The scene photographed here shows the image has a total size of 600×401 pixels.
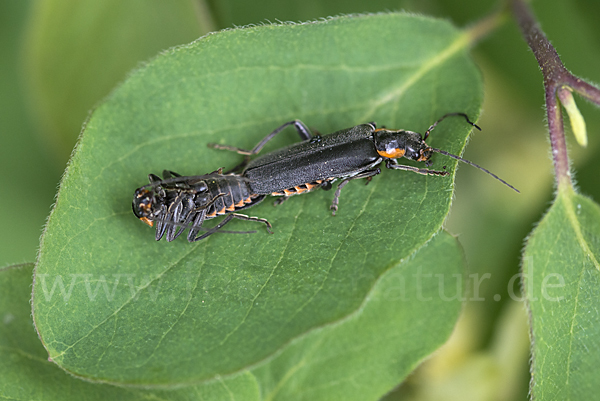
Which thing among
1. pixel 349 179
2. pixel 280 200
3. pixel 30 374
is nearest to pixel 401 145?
pixel 349 179

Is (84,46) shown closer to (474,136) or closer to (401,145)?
(401,145)

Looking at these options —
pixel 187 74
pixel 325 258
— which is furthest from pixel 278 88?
pixel 325 258

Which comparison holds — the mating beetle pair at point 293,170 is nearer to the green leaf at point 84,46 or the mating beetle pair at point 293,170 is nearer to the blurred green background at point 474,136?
the blurred green background at point 474,136

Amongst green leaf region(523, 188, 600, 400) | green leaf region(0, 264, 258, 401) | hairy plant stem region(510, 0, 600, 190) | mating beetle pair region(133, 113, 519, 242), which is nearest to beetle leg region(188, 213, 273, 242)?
mating beetle pair region(133, 113, 519, 242)

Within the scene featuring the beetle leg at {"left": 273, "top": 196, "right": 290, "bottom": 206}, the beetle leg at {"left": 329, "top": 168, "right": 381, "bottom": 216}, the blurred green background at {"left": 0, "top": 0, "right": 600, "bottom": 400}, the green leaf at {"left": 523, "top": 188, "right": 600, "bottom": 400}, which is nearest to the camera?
the green leaf at {"left": 523, "top": 188, "right": 600, "bottom": 400}

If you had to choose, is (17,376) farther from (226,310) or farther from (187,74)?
(187,74)

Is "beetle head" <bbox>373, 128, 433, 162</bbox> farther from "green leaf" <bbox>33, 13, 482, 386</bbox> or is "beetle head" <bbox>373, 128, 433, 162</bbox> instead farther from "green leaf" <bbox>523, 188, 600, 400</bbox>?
"green leaf" <bbox>523, 188, 600, 400</bbox>
